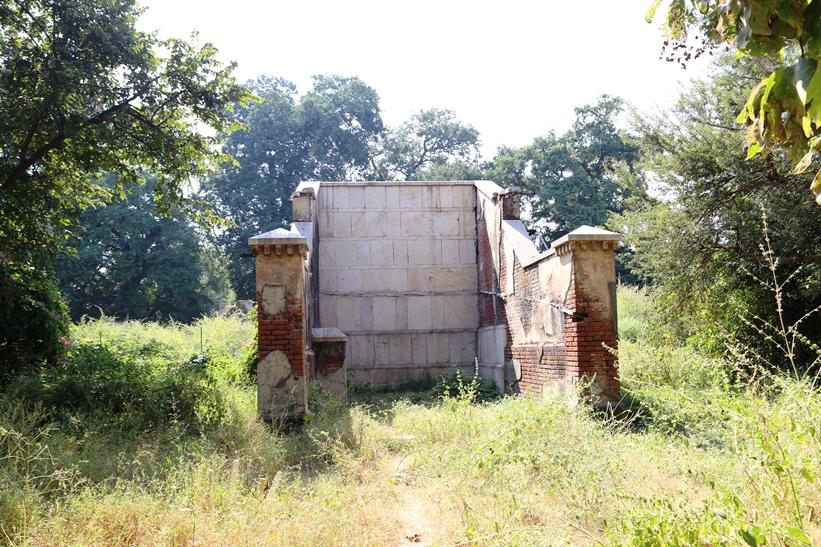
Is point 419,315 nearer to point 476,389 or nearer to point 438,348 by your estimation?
point 438,348

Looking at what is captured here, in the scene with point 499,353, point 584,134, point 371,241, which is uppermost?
point 584,134

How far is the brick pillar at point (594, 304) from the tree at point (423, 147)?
31.4 meters

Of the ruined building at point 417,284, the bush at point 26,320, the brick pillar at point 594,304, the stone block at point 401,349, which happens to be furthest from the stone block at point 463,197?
the bush at point 26,320

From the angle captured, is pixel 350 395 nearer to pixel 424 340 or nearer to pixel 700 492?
pixel 424 340

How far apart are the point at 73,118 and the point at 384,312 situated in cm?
754

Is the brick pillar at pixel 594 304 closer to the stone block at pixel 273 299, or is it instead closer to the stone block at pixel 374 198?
the stone block at pixel 273 299

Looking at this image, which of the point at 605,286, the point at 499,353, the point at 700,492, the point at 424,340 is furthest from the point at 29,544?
the point at 424,340

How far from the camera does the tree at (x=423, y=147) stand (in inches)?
1540

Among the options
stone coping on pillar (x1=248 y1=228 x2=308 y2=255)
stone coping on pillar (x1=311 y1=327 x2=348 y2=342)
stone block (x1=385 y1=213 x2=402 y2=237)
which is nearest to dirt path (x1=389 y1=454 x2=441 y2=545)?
stone coping on pillar (x1=248 y1=228 x2=308 y2=255)

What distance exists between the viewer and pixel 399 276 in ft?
48.2

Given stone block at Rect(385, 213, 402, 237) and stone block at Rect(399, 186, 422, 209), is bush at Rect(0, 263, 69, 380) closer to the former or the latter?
stone block at Rect(385, 213, 402, 237)

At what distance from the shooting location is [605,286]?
323 inches

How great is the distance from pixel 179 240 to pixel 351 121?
12.0 m

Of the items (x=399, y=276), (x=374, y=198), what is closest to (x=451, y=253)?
(x=399, y=276)
